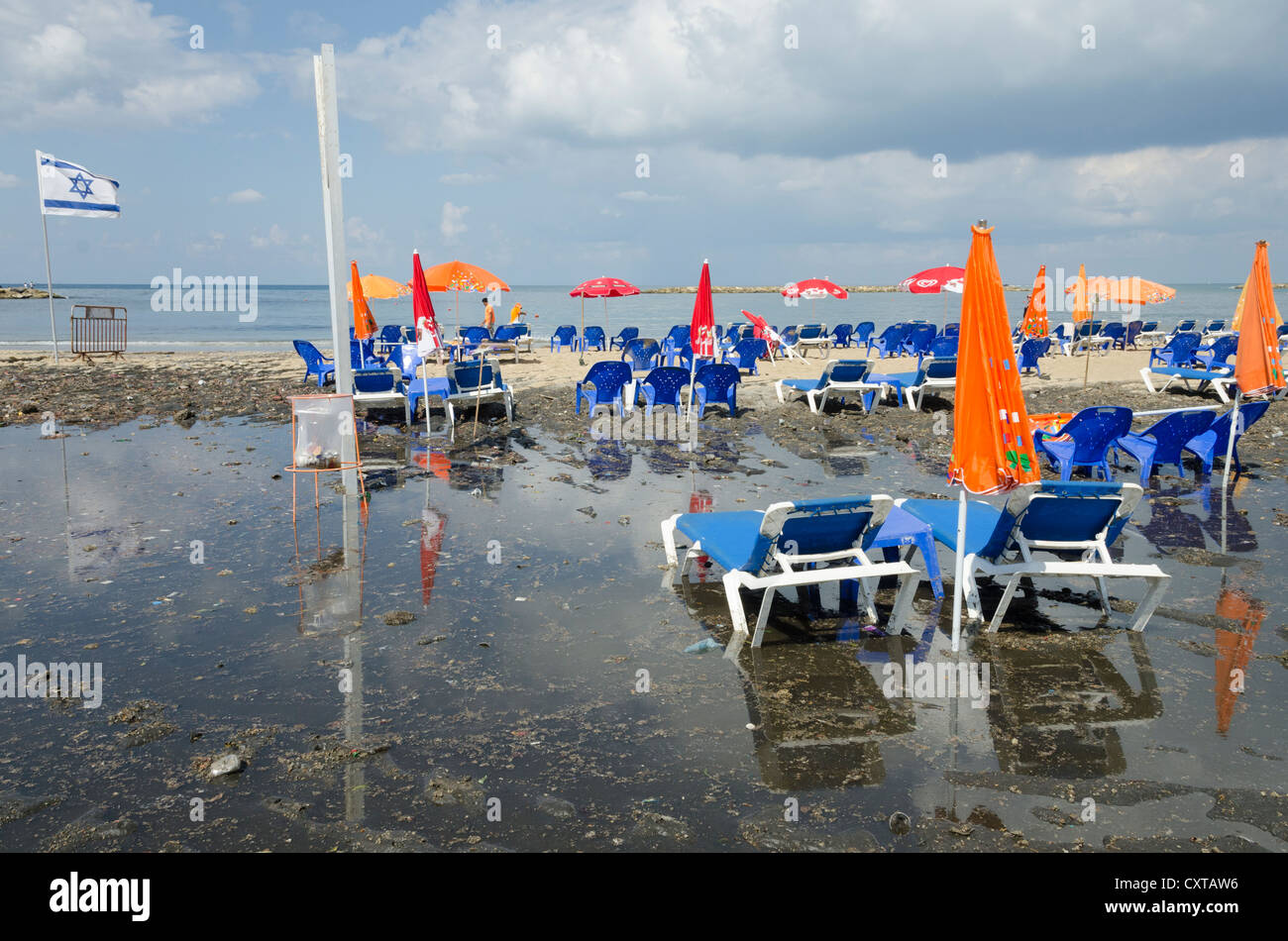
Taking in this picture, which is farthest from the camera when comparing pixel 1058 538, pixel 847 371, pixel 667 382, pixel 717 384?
pixel 847 371

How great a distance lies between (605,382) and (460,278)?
5.74m

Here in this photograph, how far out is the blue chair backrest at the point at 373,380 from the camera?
1196 cm

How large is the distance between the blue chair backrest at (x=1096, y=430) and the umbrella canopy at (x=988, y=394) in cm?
467

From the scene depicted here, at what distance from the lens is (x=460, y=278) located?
17047mm

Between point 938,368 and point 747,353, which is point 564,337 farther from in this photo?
point 938,368

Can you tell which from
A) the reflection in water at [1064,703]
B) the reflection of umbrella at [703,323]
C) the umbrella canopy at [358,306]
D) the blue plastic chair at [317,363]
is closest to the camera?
the reflection in water at [1064,703]

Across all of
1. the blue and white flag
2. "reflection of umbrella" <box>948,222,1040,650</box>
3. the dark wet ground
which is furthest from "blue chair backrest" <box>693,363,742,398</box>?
the blue and white flag

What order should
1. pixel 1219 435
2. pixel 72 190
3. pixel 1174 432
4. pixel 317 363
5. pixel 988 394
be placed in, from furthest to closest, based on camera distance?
pixel 72 190
pixel 317 363
pixel 1219 435
pixel 1174 432
pixel 988 394

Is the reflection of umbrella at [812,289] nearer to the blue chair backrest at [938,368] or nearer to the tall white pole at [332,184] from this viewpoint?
the blue chair backrest at [938,368]

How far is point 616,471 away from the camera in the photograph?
9.59m

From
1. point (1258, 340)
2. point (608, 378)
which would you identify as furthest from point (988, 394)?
point (608, 378)

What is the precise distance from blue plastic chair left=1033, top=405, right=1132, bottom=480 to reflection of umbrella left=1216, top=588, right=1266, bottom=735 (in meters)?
3.12

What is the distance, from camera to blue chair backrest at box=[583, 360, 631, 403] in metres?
12.9

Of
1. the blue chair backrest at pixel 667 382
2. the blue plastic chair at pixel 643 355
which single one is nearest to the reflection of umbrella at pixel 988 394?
the blue chair backrest at pixel 667 382
